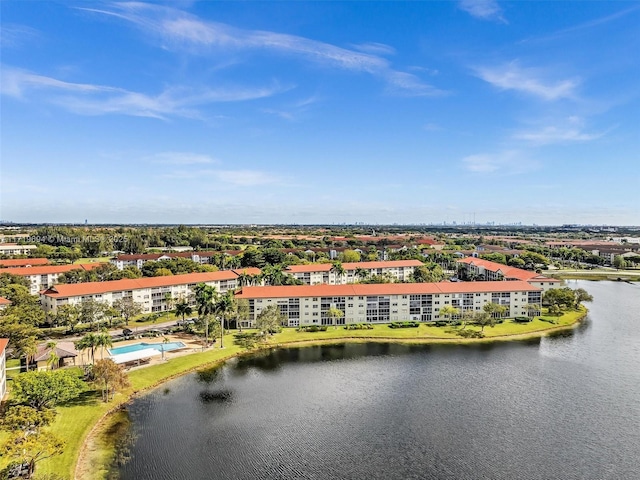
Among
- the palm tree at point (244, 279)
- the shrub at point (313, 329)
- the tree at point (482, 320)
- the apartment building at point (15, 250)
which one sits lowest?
the shrub at point (313, 329)

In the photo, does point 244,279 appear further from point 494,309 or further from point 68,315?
point 494,309

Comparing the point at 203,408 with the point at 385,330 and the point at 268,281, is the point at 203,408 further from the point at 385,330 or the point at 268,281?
the point at 268,281

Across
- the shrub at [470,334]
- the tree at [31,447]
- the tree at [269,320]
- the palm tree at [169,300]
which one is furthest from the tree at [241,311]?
Answer: the tree at [31,447]

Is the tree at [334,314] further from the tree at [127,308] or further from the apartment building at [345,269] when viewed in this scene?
the apartment building at [345,269]

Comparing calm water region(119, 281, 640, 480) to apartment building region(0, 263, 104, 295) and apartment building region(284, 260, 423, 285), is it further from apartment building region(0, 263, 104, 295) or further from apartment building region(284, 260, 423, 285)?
apartment building region(0, 263, 104, 295)

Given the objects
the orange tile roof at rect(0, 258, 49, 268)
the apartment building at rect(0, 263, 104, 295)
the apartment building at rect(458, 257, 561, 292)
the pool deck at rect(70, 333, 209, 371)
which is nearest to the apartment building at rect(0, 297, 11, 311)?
the pool deck at rect(70, 333, 209, 371)

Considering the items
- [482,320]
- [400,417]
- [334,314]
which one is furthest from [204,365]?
[482,320]

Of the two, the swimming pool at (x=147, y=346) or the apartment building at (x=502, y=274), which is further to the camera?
the apartment building at (x=502, y=274)
